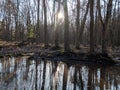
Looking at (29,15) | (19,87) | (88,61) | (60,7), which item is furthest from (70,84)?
(29,15)

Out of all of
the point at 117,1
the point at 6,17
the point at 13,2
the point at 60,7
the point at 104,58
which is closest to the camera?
the point at 104,58

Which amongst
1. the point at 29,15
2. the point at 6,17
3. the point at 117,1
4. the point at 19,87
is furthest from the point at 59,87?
the point at 6,17

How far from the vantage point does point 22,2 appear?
164 ft

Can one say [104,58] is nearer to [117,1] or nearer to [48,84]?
[48,84]

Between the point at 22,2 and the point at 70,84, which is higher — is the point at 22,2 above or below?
above

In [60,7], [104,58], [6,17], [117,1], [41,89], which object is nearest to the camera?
[41,89]

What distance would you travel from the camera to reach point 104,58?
17.4 meters

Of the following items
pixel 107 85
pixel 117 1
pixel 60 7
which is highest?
pixel 117 1

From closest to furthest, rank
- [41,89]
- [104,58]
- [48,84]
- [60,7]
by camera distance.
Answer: [41,89] → [48,84] → [104,58] → [60,7]

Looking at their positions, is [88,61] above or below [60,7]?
below

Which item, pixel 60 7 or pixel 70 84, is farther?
pixel 60 7

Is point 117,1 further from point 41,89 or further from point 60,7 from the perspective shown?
point 41,89

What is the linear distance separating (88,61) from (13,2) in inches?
1373

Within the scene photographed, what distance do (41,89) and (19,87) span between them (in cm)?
79
